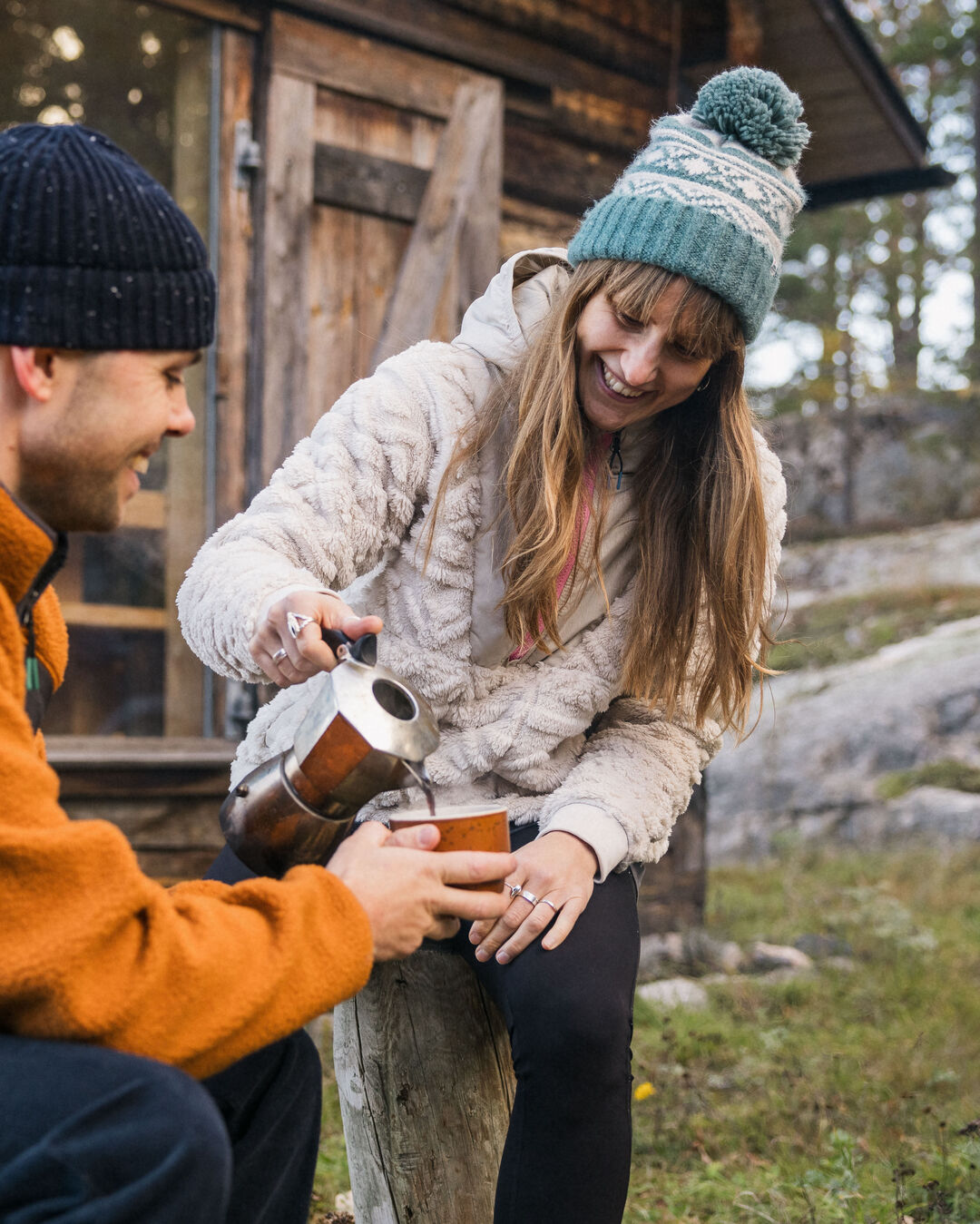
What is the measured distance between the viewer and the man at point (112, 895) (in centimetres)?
128

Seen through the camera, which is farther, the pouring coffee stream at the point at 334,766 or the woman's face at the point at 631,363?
the woman's face at the point at 631,363

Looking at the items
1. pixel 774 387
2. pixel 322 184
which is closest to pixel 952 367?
pixel 774 387

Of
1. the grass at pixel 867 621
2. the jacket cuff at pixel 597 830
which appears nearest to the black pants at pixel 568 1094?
the jacket cuff at pixel 597 830

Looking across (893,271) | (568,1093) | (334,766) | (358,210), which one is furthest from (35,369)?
(893,271)

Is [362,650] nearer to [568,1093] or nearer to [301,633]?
[301,633]

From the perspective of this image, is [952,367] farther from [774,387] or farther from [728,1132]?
[728,1132]

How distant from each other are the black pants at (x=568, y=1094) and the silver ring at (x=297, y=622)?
67 cm

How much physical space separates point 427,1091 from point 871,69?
5.35 meters

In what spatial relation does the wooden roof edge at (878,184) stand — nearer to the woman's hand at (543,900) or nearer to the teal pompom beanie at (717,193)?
the teal pompom beanie at (717,193)

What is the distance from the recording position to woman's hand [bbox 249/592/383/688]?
5.76 feet

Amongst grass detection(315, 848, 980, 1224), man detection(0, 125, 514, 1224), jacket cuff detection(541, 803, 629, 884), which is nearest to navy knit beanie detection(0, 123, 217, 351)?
man detection(0, 125, 514, 1224)

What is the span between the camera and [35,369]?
1.42 meters

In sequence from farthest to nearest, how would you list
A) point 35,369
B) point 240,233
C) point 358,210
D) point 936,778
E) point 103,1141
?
point 936,778
point 358,210
point 240,233
point 35,369
point 103,1141

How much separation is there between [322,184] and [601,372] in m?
2.48
